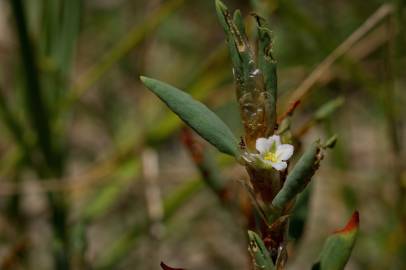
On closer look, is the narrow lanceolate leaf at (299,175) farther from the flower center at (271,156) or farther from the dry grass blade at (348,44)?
the dry grass blade at (348,44)

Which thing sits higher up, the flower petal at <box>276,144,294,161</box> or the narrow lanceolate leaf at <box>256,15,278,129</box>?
the narrow lanceolate leaf at <box>256,15,278,129</box>

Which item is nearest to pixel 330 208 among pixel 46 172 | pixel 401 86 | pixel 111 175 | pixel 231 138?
pixel 401 86

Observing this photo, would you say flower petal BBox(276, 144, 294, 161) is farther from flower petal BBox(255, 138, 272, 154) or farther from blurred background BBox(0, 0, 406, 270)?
blurred background BBox(0, 0, 406, 270)

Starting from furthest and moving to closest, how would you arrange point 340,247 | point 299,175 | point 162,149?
point 162,149 < point 340,247 < point 299,175

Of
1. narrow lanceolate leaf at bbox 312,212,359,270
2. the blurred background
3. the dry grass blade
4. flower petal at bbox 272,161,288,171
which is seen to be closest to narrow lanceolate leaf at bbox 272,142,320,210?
flower petal at bbox 272,161,288,171

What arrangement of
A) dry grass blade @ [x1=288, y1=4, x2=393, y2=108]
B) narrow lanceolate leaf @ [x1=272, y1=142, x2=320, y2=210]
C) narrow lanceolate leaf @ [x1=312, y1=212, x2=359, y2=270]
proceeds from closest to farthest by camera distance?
narrow lanceolate leaf @ [x1=272, y1=142, x2=320, y2=210] < narrow lanceolate leaf @ [x1=312, y1=212, x2=359, y2=270] < dry grass blade @ [x1=288, y1=4, x2=393, y2=108]

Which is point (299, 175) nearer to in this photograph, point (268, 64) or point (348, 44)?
point (268, 64)

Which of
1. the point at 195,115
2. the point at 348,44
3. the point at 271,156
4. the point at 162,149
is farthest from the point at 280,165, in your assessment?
the point at 162,149
